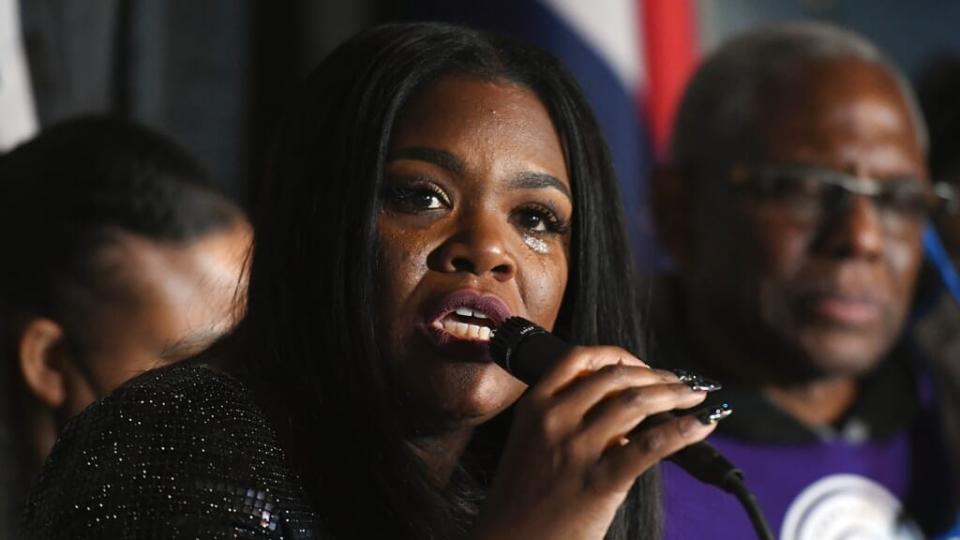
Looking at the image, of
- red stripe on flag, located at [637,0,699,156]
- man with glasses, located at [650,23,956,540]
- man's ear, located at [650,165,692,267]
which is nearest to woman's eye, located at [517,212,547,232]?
man with glasses, located at [650,23,956,540]

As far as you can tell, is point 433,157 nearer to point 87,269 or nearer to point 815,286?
point 87,269

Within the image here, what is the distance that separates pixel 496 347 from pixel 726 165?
106 cm

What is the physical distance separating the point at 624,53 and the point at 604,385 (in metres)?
2.11

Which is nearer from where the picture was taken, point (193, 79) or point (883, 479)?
point (883, 479)

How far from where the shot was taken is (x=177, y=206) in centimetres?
190

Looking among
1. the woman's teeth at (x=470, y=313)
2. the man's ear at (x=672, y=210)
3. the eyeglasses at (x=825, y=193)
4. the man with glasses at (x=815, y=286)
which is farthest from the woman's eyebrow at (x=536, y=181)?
the man's ear at (x=672, y=210)

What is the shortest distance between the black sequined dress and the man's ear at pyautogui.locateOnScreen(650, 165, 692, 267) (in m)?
1.12

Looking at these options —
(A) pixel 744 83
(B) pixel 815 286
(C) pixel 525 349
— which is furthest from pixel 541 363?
(A) pixel 744 83

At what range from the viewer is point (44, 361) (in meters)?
1.83

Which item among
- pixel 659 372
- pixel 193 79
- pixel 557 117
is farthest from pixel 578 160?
pixel 193 79

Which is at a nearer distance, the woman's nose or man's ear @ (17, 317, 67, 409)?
the woman's nose

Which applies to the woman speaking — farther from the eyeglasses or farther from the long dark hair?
the eyeglasses

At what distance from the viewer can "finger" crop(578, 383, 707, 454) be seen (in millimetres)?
1040

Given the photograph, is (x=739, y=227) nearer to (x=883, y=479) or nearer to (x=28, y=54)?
(x=883, y=479)
